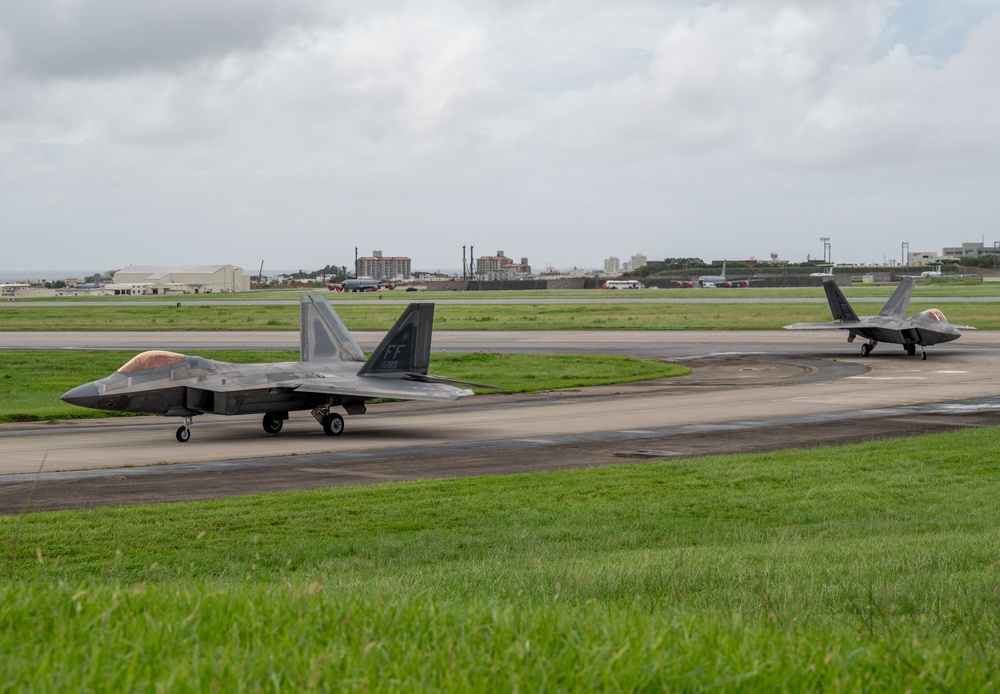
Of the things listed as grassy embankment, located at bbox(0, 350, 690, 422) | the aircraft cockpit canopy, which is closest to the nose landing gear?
the aircraft cockpit canopy

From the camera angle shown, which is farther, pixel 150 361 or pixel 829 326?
pixel 829 326

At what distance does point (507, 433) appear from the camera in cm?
2898

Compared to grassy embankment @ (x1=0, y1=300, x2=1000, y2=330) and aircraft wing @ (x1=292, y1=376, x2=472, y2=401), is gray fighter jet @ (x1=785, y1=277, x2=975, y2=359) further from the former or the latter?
aircraft wing @ (x1=292, y1=376, x2=472, y2=401)

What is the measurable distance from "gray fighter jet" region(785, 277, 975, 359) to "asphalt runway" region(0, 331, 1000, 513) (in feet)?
8.57

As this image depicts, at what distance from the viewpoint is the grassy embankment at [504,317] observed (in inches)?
3285

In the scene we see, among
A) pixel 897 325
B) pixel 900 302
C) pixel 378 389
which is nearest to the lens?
pixel 378 389

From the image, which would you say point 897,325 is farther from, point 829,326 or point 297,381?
point 297,381

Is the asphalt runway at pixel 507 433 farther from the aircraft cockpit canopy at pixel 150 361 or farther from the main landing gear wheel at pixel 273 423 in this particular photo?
the aircraft cockpit canopy at pixel 150 361

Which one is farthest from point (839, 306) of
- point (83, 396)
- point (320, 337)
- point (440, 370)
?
point (83, 396)

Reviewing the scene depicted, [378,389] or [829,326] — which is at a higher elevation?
[829,326]

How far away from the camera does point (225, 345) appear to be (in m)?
64.2

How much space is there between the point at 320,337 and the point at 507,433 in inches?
265

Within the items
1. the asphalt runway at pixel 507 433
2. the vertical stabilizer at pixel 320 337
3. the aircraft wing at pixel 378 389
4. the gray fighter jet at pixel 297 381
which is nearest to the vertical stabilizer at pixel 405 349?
the gray fighter jet at pixel 297 381

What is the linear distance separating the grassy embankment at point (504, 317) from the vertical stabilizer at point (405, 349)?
49.7 metres
